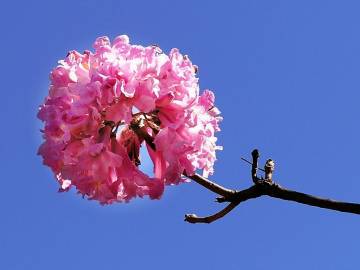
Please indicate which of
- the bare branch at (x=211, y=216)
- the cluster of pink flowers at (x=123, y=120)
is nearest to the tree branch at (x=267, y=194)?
the bare branch at (x=211, y=216)

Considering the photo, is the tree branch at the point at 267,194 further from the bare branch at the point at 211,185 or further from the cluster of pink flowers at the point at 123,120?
the cluster of pink flowers at the point at 123,120

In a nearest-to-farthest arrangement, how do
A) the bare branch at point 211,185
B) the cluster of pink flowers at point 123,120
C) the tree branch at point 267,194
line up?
1. the tree branch at point 267,194
2. the cluster of pink flowers at point 123,120
3. the bare branch at point 211,185

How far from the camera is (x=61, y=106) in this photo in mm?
3510

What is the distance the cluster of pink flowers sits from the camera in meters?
3.40

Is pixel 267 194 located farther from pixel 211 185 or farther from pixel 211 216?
pixel 211 216

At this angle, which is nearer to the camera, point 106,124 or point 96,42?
point 106,124

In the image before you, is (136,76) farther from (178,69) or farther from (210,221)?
(210,221)

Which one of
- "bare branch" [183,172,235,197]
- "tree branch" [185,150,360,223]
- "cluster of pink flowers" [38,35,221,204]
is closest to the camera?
"tree branch" [185,150,360,223]

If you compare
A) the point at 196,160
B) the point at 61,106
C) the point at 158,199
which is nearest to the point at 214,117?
the point at 196,160

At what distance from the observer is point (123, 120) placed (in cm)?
343

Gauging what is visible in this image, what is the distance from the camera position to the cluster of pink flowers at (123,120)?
3.40 m

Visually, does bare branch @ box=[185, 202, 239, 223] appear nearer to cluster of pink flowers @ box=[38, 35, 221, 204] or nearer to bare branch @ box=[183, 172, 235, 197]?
bare branch @ box=[183, 172, 235, 197]

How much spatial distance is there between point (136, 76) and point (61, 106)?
39cm

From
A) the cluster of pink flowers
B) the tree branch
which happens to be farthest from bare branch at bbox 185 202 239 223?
the cluster of pink flowers
